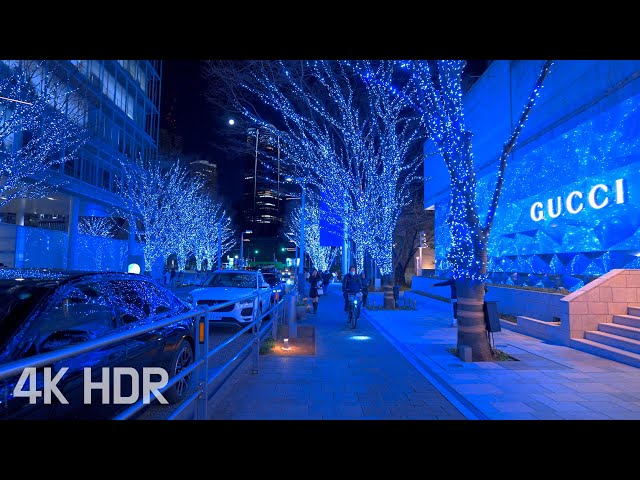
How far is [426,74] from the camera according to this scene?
819cm

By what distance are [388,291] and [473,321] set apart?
10163 mm

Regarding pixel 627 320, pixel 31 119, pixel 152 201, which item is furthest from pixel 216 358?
pixel 152 201

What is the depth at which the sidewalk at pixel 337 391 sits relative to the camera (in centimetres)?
499

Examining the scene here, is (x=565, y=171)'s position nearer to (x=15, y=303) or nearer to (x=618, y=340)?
(x=618, y=340)

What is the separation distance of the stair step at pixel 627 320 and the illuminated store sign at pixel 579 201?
505 centimetres

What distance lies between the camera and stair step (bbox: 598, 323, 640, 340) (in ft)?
26.8

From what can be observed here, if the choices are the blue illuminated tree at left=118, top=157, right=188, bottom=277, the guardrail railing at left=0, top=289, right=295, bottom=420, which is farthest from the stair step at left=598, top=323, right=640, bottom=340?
the blue illuminated tree at left=118, top=157, right=188, bottom=277

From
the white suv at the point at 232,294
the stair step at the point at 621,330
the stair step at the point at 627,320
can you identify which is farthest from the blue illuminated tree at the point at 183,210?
the stair step at the point at 627,320

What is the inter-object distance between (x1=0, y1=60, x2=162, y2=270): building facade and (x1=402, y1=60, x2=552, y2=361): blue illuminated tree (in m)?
14.7

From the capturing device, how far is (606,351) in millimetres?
8062

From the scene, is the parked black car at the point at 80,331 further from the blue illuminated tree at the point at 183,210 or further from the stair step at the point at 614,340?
the blue illuminated tree at the point at 183,210
